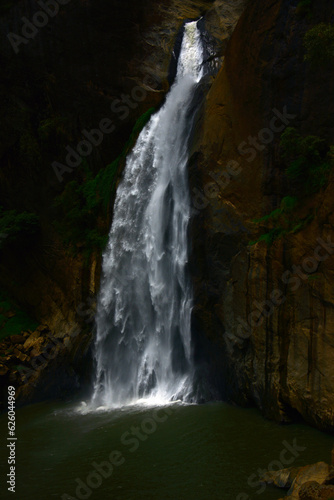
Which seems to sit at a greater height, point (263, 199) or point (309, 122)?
point (309, 122)

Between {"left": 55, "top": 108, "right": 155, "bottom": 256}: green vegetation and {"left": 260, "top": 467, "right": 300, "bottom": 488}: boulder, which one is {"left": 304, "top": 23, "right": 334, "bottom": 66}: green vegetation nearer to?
{"left": 260, "top": 467, "right": 300, "bottom": 488}: boulder

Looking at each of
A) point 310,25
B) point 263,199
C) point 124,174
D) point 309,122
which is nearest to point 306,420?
point 263,199

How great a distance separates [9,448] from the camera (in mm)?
11188

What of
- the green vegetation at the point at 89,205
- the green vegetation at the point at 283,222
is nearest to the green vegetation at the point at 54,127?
the green vegetation at the point at 89,205

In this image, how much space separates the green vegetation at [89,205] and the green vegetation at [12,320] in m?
3.79

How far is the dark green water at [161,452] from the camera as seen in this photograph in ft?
26.5

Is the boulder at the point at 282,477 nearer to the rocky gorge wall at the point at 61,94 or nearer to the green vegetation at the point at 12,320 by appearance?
the rocky gorge wall at the point at 61,94

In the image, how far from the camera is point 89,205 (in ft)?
63.2

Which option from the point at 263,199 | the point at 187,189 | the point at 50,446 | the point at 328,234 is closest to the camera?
the point at 328,234

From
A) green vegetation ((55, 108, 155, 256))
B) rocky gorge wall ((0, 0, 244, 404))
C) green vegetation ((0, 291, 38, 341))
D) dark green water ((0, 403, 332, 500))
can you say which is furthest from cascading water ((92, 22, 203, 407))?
green vegetation ((0, 291, 38, 341))

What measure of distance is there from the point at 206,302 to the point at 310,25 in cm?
757

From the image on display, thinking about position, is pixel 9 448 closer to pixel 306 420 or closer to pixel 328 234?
pixel 306 420

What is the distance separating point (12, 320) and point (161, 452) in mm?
12051

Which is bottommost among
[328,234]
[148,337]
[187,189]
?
[148,337]
